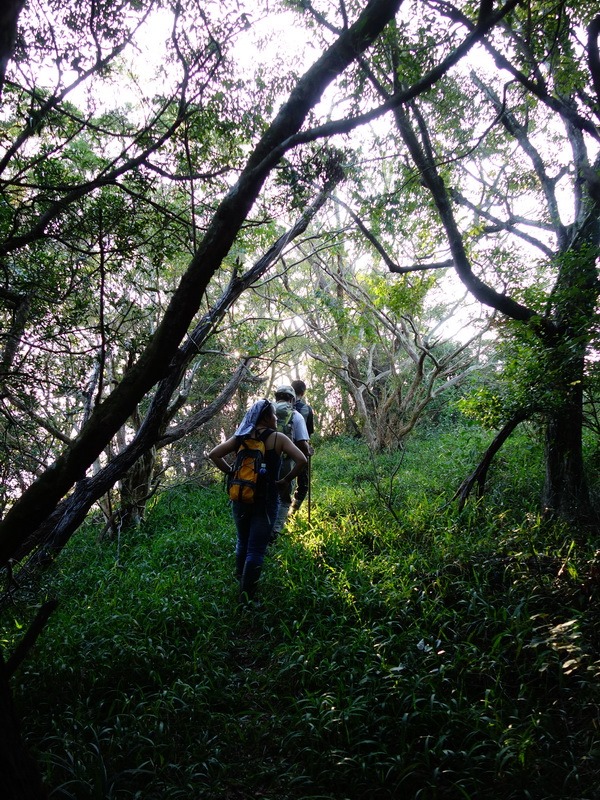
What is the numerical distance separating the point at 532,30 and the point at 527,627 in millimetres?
6029

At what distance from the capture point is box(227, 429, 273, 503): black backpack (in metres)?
3.91

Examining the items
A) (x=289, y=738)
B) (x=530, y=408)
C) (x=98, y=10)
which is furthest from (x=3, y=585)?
(x=530, y=408)

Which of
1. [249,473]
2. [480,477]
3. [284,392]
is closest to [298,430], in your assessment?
[284,392]

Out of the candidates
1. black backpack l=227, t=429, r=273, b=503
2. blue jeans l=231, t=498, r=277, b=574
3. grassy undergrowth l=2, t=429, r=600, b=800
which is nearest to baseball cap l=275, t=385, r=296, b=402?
black backpack l=227, t=429, r=273, b=503

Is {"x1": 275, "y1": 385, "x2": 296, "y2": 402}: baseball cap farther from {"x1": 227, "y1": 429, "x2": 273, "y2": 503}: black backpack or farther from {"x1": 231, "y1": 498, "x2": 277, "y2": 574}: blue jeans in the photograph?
{"x1": 231, "y1": 498, "x2": 277, "y2": 574}: blue jeans

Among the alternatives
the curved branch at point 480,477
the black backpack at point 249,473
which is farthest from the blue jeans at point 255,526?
the curved branch at point 480,477

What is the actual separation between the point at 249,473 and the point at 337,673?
169 cm

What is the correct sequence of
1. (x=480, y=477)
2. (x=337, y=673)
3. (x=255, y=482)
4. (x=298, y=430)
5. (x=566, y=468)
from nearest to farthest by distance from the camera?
(x=337, y=673)
(x=255, y=482)
(x=566, y=468)
(x=298, y=430)
(x=480, y=477)

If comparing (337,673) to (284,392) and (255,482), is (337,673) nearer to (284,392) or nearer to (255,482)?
(255,482)

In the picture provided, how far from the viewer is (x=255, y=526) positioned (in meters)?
3.96

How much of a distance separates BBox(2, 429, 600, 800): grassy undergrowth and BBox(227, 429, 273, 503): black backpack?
992mm

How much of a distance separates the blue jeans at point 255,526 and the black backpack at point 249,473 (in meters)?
0.12

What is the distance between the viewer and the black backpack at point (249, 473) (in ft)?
12.8

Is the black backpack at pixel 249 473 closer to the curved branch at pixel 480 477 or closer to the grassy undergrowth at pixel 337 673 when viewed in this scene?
the grassy undergrowth at pixel 337 673
